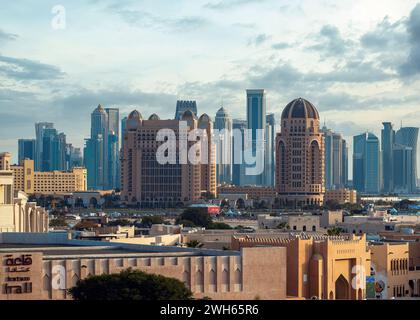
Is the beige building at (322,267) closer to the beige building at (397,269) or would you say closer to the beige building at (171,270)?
the beige building at (171,270)

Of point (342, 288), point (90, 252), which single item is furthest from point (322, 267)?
point (90, 252)

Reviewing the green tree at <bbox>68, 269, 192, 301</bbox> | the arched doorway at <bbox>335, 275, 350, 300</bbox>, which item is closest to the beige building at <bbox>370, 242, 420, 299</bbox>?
the arched doorway at <bbox>335, 275, 350, 300</bbox>

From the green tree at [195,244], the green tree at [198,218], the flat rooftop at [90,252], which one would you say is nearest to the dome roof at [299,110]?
the green tree at [198,218]

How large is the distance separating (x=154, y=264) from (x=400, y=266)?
24.4 m

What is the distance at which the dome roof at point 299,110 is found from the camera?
7761 inches

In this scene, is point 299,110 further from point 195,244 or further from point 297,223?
point 195,244

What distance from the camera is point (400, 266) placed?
207 feet

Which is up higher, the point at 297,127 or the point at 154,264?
the point at 297,127

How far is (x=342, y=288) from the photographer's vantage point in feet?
162

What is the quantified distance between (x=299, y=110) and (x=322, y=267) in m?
152

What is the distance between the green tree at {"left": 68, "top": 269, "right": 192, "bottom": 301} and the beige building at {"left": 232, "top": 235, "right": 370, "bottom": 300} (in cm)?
809

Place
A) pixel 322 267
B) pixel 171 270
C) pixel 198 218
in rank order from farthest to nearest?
pixel 198 218 < pixel 322 267 < pixel 171 270
